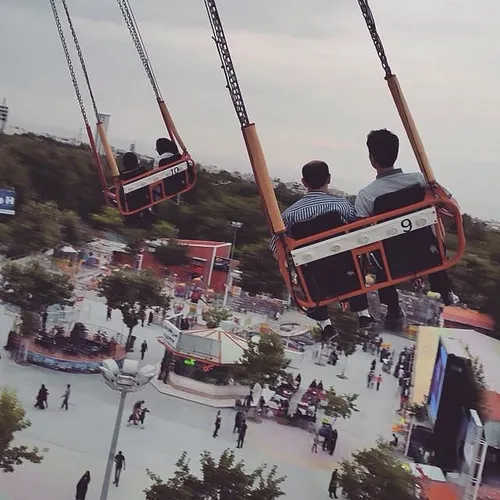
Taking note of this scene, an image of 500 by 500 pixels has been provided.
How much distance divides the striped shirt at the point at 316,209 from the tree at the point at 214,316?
20.3 ft

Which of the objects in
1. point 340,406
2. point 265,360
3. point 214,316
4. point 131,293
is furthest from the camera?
point 214,316

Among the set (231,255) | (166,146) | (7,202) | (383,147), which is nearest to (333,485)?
(166,146)

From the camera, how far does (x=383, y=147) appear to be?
183cm

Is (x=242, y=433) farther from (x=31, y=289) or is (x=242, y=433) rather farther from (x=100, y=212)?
(x=100, y=212)

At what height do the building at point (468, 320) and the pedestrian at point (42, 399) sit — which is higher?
the building at point (468, 320)

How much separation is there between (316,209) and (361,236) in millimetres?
181

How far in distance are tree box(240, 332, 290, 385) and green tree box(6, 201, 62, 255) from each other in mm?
3391

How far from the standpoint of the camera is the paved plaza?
4.88m

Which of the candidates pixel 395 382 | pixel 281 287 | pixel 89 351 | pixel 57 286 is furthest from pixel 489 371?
pixel 57 286

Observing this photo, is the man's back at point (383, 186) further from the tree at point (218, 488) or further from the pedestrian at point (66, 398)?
the pedestrian at point (66, 398)

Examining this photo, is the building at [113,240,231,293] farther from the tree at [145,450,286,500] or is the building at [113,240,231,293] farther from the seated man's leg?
the seated man's leg

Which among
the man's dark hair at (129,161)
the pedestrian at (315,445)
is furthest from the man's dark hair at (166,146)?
the pedestrian at (315,445)

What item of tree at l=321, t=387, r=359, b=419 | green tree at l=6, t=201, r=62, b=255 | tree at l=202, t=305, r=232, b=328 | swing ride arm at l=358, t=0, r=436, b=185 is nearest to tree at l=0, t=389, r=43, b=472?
tree at l=321, t=387, r=359, b=419

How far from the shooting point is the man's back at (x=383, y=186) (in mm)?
1814
